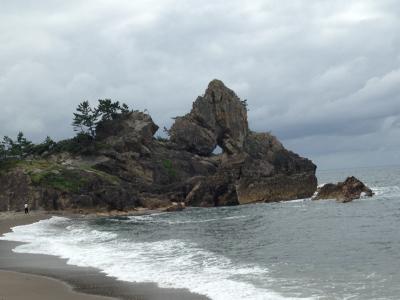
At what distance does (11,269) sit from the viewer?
79.0 feet

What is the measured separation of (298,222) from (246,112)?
215 ft

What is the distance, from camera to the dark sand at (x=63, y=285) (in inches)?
684

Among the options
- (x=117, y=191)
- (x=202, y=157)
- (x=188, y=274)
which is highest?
(x=202, y=157)

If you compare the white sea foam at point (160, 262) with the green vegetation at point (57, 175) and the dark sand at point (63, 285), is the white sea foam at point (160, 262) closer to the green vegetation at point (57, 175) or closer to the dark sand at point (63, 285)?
the dark sand at point (63, 285)

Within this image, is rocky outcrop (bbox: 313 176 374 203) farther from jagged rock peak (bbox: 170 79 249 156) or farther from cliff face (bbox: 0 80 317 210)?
jagged rock peak (bbox: 170 79 249 156)

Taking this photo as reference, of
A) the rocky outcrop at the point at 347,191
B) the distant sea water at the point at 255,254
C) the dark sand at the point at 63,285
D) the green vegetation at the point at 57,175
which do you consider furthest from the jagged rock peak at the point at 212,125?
the dark sand at the point at 63,285

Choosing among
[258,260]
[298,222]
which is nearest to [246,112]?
[298,222]

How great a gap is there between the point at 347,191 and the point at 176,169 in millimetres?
34854

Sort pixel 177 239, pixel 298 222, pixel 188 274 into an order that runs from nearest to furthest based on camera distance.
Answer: pixel 188 274 → pixel 177 239 → pixel 298 222

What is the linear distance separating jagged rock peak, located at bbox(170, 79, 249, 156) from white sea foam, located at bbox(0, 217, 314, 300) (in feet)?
204

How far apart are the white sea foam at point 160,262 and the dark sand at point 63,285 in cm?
83

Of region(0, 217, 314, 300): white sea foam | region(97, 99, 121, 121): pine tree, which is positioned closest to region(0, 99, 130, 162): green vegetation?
region(97, 99, 121, 121): pine tree

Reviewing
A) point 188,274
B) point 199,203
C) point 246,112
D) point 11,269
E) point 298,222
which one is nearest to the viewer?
point 188,274

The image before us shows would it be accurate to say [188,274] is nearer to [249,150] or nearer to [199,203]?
[199,203]
